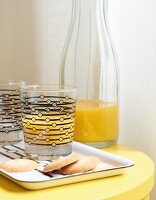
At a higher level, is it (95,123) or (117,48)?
(117,48)

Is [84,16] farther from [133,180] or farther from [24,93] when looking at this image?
[133,180]

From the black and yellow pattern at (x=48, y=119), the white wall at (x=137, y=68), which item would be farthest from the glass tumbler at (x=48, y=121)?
the white wall at (x=137, y=68)

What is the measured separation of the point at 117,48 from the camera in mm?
1128

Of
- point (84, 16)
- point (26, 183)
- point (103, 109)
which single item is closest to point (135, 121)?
point (103, 109)

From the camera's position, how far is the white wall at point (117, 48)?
103 cm

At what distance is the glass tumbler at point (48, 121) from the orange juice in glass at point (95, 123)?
0.42 ft

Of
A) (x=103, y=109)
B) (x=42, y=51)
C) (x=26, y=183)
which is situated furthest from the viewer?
(x=42, y=51)

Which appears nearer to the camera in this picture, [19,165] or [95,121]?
[19,165]

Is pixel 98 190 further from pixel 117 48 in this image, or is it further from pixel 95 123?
pixel 117 48

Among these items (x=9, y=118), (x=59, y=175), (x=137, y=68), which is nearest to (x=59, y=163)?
(x=59, y=175)

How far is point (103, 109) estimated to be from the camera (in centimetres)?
95

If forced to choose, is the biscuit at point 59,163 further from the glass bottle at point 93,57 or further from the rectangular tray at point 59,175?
the glass bottle at point 93,57

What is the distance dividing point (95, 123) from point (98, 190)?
0.29 metres

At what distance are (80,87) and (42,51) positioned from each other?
0.27 m
